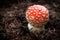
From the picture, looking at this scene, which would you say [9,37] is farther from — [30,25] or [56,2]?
[56,2]

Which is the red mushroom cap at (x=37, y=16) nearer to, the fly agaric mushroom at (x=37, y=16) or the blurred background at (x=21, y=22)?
the fly agaric mushroom at (x=37, y=16)

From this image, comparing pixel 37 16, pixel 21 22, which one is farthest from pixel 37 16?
pixel 21 22

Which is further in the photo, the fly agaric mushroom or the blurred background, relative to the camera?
the blurred background

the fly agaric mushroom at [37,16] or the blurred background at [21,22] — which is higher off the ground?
the fly agaric mushroom at [37,16]

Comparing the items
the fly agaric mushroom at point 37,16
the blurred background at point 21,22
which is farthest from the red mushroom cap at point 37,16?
the blurred background at point 21,22

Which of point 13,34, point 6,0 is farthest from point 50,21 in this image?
point 6,0

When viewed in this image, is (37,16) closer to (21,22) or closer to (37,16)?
(37,16)

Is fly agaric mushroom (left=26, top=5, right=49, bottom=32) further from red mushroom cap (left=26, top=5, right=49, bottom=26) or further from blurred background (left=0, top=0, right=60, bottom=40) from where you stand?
blurred background (left=0, top=0, right=60, bottom=40)

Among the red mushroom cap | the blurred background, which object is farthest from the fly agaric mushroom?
the blurred background
